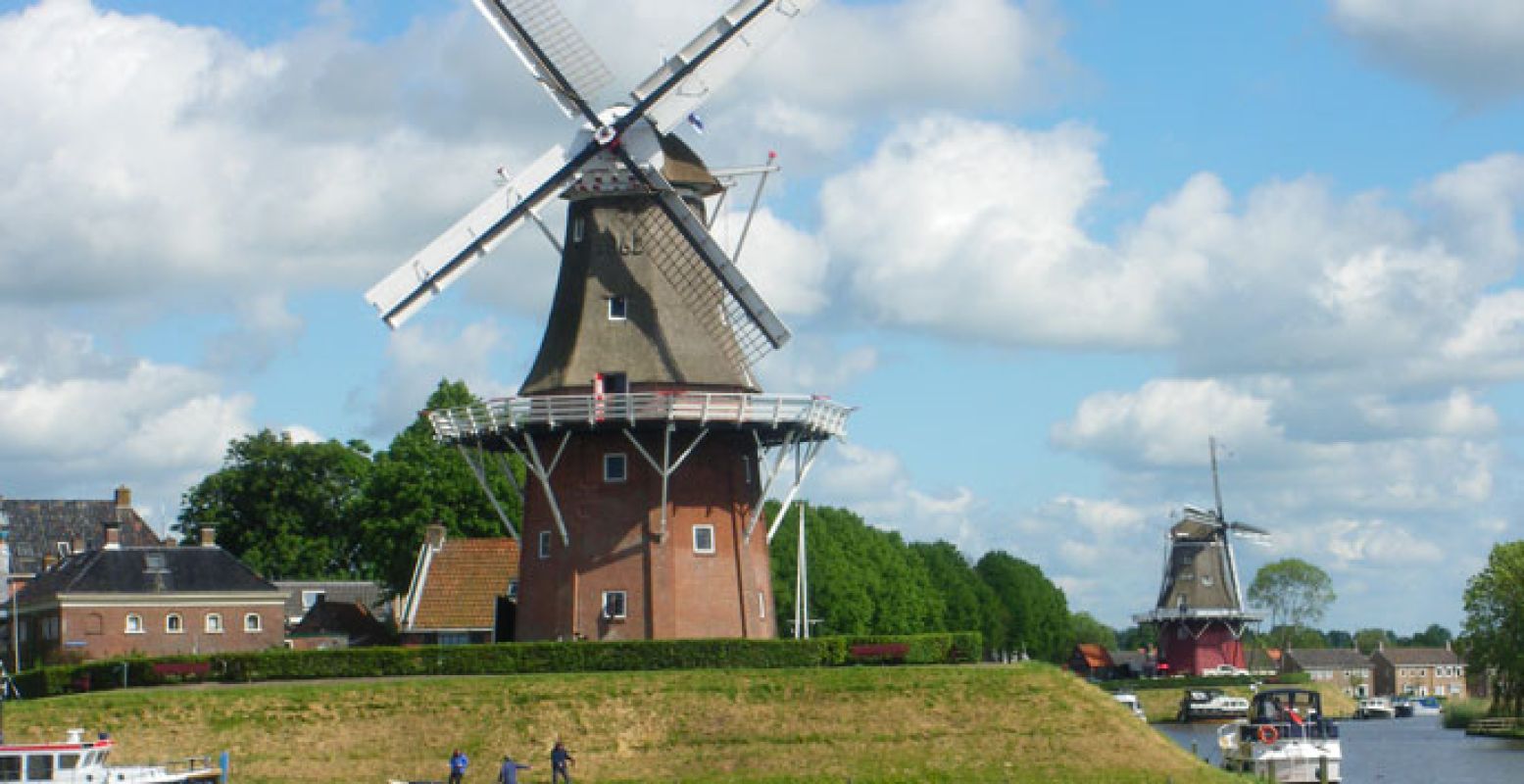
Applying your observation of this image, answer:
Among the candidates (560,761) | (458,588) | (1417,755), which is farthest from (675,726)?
(1417,755)

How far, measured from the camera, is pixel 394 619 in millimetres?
76750

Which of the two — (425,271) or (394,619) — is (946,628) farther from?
(425,271)

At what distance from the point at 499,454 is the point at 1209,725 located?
5123 cm

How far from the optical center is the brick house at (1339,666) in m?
166

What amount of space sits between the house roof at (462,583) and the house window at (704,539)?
54.4 feet

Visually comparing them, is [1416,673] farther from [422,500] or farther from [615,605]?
[615,605]

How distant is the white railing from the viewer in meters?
48.2

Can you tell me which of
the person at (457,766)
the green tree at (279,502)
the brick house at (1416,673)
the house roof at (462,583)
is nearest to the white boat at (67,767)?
the person at (457,766)

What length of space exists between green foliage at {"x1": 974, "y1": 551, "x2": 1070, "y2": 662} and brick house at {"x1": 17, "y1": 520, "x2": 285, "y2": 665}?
56.7 m

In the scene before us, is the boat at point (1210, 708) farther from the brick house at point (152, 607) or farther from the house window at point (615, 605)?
the house window at point (615, 605)

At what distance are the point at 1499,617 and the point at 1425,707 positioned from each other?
67551 mm

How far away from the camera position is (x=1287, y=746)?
4825 centimetres

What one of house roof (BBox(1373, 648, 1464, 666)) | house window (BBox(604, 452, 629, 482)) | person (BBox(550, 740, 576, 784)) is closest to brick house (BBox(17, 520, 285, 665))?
house window (BBox(604, 452, 629, 482))

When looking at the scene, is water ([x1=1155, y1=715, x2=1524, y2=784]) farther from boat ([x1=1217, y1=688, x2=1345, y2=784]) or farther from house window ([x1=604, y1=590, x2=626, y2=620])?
house window ([x1=604, y1=590, x2=626, y2=620])
